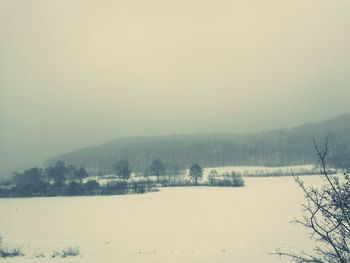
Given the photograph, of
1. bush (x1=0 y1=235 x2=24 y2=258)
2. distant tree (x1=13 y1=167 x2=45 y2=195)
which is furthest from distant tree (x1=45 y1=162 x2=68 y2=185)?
bush (x1=0 y1=235 x2=24 y2=258)

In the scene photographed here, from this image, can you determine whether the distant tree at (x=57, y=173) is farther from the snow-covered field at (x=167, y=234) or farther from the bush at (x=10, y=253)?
the bush at (x=10, y=253)

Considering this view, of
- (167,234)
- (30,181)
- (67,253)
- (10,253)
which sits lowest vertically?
(167,234)

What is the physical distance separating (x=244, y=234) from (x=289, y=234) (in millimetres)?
4305

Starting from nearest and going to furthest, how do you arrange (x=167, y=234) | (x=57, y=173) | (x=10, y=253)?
(x=10, y=253) < (x=167, y=234) < (x=57, y=173)

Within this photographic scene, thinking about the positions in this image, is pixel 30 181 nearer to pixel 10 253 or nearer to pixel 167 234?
pixel 167 234

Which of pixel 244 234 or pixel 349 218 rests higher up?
pixel 349 218

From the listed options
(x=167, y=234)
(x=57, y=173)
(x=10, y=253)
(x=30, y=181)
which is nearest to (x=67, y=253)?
(x=10, y=253)

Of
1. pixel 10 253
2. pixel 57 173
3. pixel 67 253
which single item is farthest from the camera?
pixel 57 173

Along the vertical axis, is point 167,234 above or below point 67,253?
below

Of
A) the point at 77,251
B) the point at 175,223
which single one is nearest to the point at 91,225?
the point at 175,223

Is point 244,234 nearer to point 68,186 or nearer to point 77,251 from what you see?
point 77,251

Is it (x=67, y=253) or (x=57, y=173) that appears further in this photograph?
(x=57, y=173)

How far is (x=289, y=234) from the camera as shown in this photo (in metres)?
32.2

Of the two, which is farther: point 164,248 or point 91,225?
point 91,225
